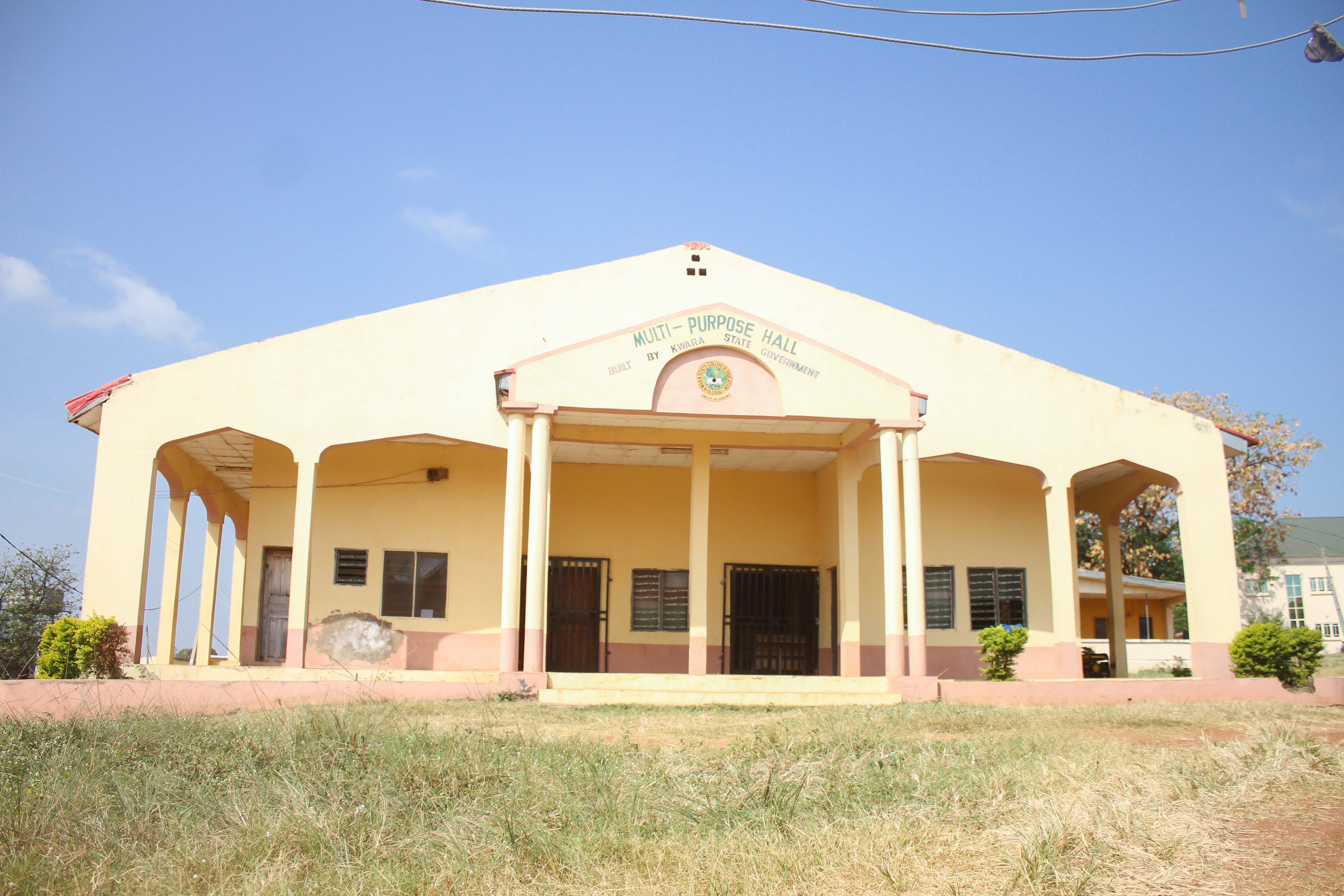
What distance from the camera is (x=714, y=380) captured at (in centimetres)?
1371

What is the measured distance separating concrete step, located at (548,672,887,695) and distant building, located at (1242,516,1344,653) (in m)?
33.3

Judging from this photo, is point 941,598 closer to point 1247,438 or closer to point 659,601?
point 659,601

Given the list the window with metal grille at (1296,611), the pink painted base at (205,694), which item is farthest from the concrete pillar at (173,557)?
the window with metal grille at (1296,611)

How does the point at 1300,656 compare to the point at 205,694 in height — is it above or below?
above

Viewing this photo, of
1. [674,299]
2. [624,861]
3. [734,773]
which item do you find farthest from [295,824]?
[674,299]

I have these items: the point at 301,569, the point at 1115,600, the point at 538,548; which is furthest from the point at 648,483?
the point at 1115,600

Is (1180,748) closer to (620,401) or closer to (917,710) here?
(917,710)

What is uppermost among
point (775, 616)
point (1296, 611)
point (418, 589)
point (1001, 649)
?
point (1296, 611)

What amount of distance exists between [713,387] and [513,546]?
11.0ft

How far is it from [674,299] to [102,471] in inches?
334

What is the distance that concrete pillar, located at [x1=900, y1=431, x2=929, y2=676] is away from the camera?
13.5 meters

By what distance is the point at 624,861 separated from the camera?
5660mm

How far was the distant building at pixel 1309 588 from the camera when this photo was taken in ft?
136

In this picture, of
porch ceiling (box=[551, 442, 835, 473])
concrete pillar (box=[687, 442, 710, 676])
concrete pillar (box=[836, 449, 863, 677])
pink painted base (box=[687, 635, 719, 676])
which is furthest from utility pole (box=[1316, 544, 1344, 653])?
pink painted base (box=[687, 635, 719, 676])
